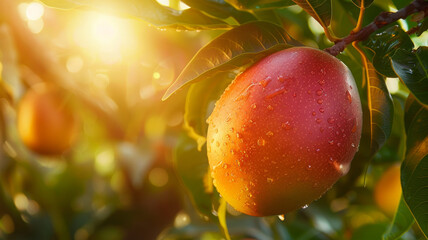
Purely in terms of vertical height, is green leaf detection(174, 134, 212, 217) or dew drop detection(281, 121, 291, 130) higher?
dew drop detection(281, 121, 291, 130)

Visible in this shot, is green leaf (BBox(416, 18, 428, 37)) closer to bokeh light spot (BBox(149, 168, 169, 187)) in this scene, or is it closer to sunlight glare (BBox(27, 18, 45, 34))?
bokeh light spot (BBox(149, 168, 169, 187))

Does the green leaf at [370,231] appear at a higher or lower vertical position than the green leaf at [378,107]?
lower

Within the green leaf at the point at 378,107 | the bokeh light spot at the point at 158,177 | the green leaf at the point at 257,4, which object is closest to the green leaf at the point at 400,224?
the green leaf at the point at 378,107

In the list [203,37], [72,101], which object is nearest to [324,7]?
[203,37]

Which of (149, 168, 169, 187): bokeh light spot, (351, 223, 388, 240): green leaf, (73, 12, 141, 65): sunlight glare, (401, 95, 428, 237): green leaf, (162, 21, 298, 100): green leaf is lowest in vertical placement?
(149, 168, 169, 187): bokeh light spot

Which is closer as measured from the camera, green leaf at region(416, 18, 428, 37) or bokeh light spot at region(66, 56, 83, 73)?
green leaf at region(416, 18, 428, 37)

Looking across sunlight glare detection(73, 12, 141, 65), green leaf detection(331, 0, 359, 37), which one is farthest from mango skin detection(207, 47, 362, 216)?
sunlight glare detection(73, 12, 141, 65)

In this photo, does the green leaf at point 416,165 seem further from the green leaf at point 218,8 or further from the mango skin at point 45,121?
the mango skin at point 45,121
